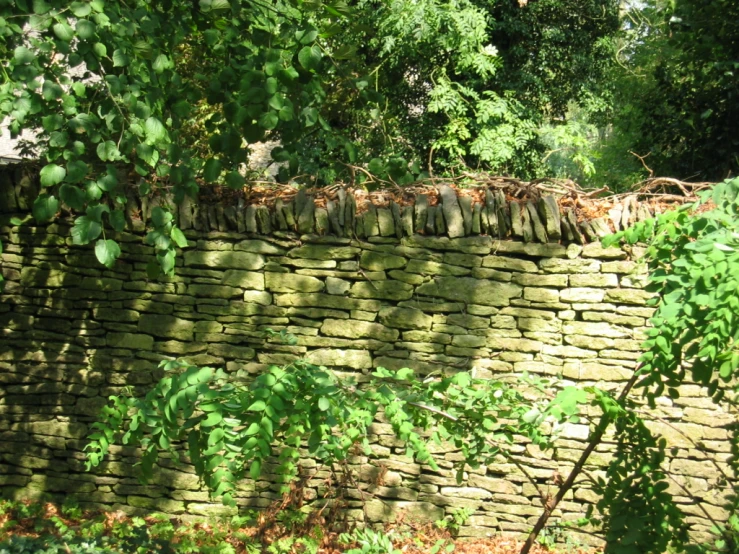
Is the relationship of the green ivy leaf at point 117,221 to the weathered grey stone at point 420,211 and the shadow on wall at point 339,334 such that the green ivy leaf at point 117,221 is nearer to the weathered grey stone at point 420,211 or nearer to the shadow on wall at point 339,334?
the shadow on wall at point 339,334

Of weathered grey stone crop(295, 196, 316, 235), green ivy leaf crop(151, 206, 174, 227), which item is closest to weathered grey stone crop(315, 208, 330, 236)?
weathered grey stone crop(295, 196, 316, 235)

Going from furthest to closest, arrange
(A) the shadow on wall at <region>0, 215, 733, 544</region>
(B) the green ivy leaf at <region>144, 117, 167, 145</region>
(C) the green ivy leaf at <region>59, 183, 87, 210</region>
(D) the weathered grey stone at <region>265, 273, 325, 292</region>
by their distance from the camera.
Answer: (D) the weathered grey stone at <region>265, 273, 325, 292</region>
(A) the shadow on wall at <region>0, 215, 733, 544</region>
(B) the green ivy leaf at <region>144, 117, 167, 145</region>
(C) the green ivy leaf at <region>59, 183, 87, 210</region>

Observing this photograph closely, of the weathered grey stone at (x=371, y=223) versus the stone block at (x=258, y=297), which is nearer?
the weathered grey stone at (x=371, y=223)

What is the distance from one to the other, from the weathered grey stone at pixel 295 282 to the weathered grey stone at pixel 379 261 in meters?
0.29

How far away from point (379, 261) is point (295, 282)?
0.51 meters

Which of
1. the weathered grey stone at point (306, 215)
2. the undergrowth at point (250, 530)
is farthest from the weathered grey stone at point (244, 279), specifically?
the undergrowth at point (250, 530)

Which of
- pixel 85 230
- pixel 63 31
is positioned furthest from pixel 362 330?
pixel 63 31

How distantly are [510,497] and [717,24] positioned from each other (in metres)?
4.83

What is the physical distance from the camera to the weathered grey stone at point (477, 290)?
4.07 meters

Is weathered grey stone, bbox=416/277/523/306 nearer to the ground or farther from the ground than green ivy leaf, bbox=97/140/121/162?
nearer to the ground

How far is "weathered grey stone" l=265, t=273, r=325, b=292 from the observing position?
4.14 metres

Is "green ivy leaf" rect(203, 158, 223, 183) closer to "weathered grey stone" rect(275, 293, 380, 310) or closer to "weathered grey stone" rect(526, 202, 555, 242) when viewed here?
"weathered grey stone" rect(275, 293, 380, 310)

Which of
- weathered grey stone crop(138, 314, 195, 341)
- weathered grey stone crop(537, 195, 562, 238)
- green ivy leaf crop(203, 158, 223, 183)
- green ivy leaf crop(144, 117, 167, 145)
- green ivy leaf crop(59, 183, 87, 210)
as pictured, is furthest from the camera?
weathered grey stone crop(138, 314, 195, 341)

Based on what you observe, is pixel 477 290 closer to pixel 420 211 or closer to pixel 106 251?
pixel 420 211
